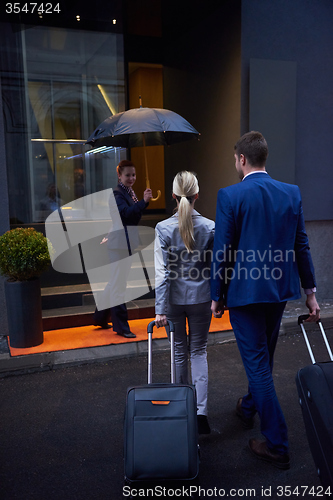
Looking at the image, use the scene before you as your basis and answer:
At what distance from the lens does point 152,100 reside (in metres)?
11.6

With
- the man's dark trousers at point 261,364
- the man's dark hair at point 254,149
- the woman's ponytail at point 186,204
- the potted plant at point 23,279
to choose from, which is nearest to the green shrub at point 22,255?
the potted plant at point 23,279

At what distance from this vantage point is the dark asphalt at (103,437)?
9.62 feet

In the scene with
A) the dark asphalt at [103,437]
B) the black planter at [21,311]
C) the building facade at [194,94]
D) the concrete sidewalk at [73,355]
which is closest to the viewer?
the dark asphalt at [103,437]

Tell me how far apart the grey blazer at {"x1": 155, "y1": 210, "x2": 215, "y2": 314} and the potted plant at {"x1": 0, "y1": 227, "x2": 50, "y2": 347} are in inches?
95.3

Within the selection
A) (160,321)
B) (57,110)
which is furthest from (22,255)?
(57,110)

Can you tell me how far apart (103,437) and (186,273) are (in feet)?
4.87

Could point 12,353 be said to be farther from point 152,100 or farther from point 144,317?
point 152,100

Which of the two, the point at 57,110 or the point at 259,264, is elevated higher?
the point at 57,110

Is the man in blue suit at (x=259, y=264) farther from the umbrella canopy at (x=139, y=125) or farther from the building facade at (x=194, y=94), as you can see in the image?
the building facade at (x=194, y=94)

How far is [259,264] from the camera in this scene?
3.00m

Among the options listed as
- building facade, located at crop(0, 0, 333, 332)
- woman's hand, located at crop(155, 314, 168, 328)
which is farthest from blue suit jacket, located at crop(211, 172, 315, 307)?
building facade, located at crop(0, 0, 333, 332)

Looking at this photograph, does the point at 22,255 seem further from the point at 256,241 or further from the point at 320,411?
the point at 320,411

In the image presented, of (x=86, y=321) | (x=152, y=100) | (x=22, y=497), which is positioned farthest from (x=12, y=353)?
(x=152, y=100)

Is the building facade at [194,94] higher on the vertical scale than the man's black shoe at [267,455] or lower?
higher
